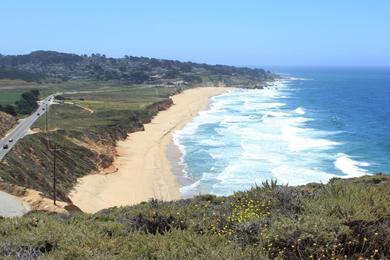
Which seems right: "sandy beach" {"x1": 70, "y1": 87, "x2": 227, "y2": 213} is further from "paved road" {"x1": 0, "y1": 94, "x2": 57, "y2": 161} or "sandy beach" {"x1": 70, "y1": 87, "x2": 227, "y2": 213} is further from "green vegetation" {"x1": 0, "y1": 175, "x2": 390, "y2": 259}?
"green vegetation" {"x1": 0, "y1": 175, "x2": 390, "y2": 259}

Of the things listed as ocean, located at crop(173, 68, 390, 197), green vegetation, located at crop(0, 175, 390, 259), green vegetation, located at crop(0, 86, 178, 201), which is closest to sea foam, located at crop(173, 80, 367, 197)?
ocean, located at crop(173, 68, 390, 197)

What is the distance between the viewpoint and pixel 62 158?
45719mm

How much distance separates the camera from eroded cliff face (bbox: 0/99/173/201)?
36688 millimetres

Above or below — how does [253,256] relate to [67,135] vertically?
above

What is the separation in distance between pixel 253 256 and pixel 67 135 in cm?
5159

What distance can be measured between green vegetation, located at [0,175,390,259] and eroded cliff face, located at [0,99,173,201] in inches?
1015

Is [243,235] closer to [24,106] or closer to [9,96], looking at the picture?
[24,106]

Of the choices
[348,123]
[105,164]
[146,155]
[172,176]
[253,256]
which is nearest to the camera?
[253,256]

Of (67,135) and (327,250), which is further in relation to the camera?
(67,135)

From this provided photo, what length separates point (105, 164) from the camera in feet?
162

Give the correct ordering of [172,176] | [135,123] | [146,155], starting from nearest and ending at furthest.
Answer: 1. [172,176]
2. [146,155]
3. [135,123]

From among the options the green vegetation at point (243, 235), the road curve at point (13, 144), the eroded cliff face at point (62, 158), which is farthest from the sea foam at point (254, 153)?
the green vegetation at point (243, 235)

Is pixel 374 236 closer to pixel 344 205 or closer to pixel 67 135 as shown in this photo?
pixel 344 205

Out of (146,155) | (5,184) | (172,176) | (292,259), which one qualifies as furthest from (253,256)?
(146,155)
